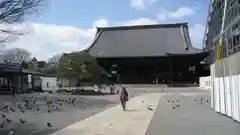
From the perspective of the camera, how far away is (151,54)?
65.0 m

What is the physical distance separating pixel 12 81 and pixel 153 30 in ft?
140

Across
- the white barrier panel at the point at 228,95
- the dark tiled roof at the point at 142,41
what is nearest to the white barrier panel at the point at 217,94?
the white barrier panel at the point at 228,95

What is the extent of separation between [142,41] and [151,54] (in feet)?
27.3

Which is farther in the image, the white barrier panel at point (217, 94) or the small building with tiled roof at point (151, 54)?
the small building with tiled roof at point (151, 54)

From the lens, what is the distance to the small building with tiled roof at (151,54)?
62844 mm

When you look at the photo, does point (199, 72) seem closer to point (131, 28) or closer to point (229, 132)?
point (131, 28)

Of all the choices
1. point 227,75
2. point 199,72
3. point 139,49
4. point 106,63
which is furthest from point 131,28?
point 227,75

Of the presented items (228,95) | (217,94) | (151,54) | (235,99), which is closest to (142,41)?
(151,54)

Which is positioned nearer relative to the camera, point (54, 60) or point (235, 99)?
point (235, 99)

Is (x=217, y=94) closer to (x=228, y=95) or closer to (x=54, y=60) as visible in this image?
(x=228, y=95)

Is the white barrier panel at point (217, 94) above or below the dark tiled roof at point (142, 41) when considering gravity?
below

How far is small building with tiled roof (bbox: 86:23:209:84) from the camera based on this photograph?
6284 centimetres

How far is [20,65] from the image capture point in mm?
38656

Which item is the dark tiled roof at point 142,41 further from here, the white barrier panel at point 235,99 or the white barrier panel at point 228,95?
the white barrier panel at point 235,99
